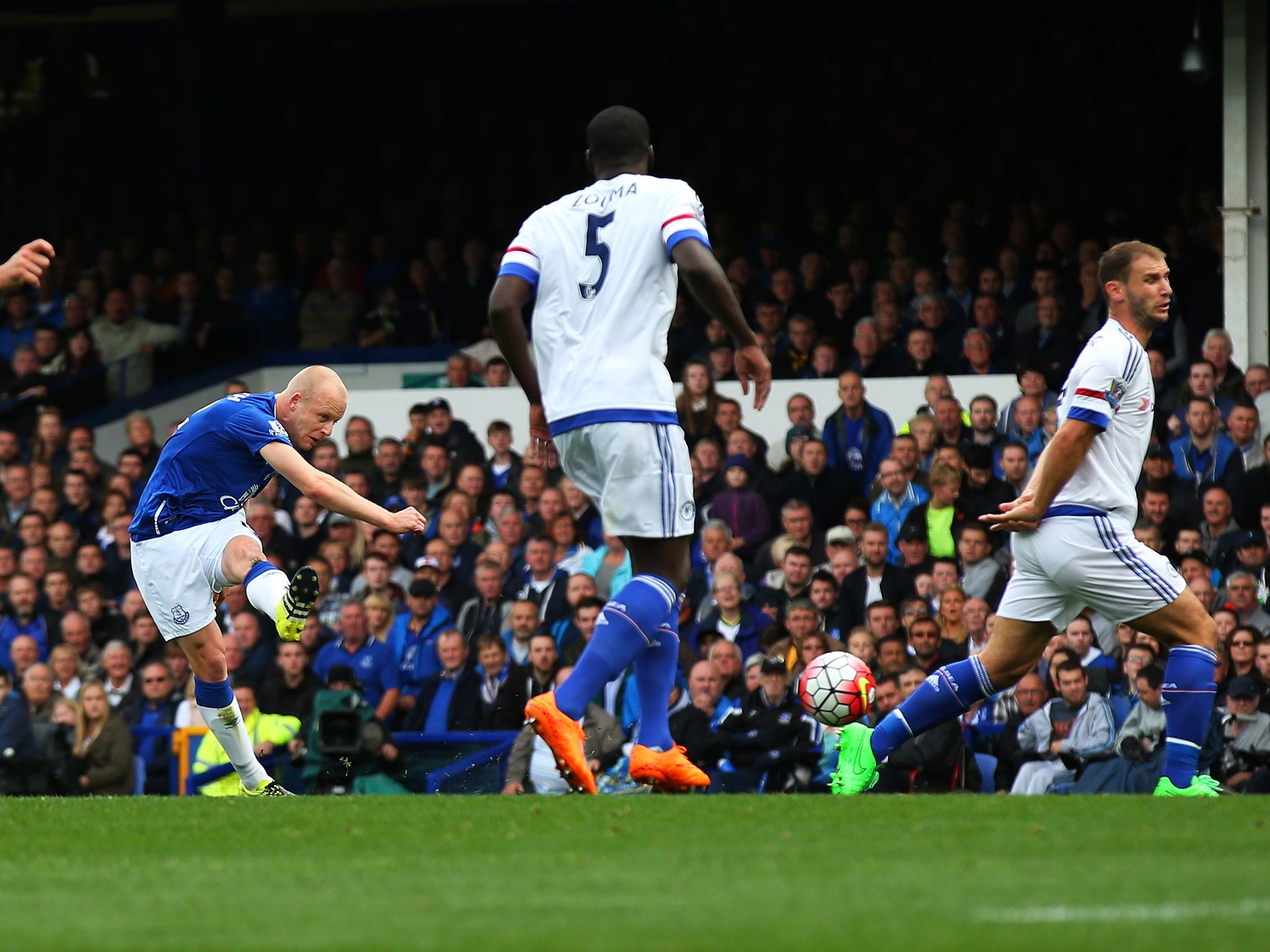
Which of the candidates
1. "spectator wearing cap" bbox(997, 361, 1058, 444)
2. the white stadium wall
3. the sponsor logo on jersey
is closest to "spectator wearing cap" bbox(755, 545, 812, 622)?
"spectator wearing cap" bbox(997, 361, 1058, 444)

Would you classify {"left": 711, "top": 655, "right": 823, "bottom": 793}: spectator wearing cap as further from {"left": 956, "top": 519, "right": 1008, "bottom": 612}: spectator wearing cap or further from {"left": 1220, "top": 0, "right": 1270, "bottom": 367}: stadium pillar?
{"left": 1220, "top": 0, "right": 1270, "bottom": 367}: stadium pillar

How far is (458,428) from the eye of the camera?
1670cm

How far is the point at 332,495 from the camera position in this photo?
25.6ft

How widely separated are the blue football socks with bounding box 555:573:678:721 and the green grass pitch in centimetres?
39

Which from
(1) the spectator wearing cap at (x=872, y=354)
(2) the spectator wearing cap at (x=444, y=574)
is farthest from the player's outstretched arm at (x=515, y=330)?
(1) the spectator wearing cap at (x=872, y=354)

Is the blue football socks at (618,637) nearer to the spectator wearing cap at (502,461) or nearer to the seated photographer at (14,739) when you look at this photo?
the seated photographer at (14,739)

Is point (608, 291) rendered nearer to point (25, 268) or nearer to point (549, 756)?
point (25, 268)

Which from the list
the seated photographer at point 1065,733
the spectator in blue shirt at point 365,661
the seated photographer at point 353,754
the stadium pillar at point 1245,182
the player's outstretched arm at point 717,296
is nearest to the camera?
the player's outstretched arm at point 717,296

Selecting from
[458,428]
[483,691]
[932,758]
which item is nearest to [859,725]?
[932,758]

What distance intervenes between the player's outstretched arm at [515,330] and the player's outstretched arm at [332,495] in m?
0.65

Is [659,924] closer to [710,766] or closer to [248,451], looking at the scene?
[248,451]

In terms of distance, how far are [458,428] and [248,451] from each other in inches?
319

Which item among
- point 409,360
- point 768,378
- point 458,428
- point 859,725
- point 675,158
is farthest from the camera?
point 675,158

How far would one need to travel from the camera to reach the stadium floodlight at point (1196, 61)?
15.8 metres
